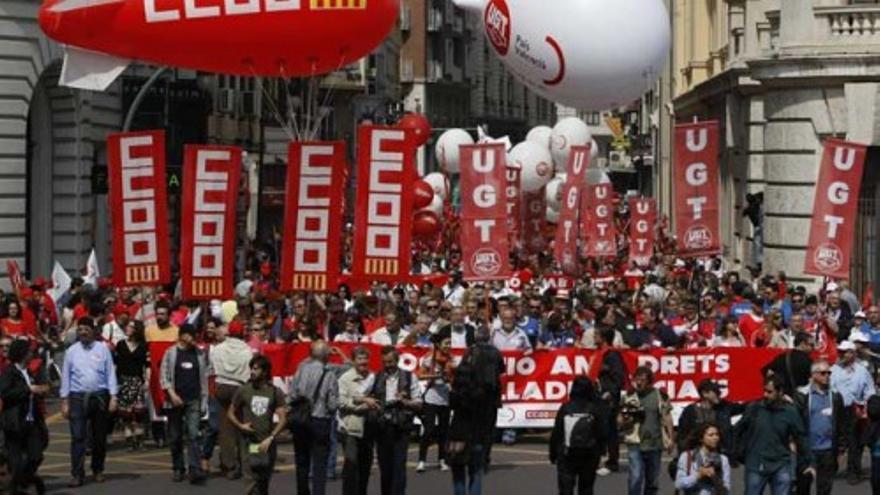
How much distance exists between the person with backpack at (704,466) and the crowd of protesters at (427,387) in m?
0.02

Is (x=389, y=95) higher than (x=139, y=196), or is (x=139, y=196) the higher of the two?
(x=389, y=95)

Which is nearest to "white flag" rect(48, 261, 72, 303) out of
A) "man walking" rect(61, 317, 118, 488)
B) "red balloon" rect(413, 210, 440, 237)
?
"man walking" rect(61, 317, 118, 488)

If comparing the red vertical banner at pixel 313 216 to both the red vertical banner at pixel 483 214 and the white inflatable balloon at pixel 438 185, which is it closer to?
the red vertical banner at pixel 483 214

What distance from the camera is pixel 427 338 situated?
26.1m

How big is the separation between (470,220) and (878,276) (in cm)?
638

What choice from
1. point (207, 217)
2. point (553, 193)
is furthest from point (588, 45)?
point (553, 193)

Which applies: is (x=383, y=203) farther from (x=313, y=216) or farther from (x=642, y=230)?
(x=642, y=230)

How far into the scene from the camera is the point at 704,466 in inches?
666

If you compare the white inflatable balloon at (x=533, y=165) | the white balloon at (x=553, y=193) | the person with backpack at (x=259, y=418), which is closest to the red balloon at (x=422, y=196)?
the white inflatable balloon at (x=533, y=165)

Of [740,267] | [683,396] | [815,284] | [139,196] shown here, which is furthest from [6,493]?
[740,267]

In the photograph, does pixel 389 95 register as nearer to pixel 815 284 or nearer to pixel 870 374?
pixel 815 284

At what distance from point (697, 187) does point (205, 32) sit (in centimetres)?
615

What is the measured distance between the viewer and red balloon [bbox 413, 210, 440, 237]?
158 feet

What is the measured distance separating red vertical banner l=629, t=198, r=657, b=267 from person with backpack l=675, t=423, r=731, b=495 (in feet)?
71.1
